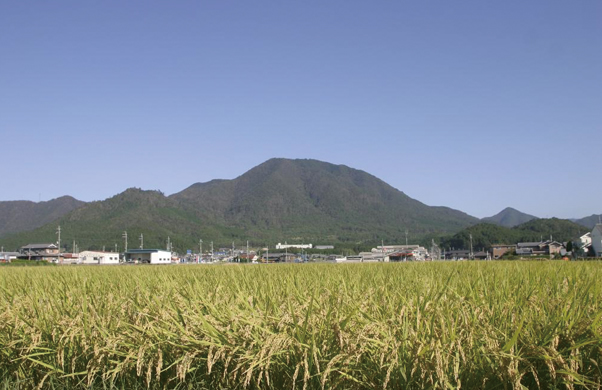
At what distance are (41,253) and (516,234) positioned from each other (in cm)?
12235

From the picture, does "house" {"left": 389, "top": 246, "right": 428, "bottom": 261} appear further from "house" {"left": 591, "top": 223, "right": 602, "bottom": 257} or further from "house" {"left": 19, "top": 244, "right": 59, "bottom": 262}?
"house" {"left": 19, "top": 244, "right": 59, "bottom": 262}

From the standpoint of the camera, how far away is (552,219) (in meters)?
154

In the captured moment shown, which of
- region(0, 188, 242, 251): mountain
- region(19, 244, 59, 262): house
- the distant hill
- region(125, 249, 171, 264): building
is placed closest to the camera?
region(125, 249, 171, 264): building

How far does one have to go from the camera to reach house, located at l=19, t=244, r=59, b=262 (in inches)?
3799

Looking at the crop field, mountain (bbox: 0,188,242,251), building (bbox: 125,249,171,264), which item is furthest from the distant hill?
the crop field

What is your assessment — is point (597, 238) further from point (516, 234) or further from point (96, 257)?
point (96, 257)

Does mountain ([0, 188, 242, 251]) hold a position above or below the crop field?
above

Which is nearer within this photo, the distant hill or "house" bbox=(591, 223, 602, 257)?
"house" bbox=(591, 223, 602, 257)

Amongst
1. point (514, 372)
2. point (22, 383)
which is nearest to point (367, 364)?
point (514, 372)

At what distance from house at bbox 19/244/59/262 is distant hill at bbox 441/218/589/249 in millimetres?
102906

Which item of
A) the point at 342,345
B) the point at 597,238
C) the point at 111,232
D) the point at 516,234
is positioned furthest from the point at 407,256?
the point at 111,232

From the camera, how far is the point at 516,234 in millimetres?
143250

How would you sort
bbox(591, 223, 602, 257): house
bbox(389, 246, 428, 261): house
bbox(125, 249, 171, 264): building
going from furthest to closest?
bbox(389, 246, 428, 261): house → bbox(591, 223, 602, 257): house → bbox(125, 249, 171, 264): building

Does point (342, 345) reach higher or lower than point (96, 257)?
lower
